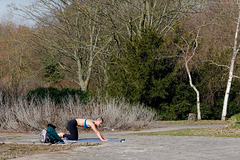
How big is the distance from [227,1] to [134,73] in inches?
330

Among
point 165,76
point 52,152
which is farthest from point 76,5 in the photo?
point 52,152

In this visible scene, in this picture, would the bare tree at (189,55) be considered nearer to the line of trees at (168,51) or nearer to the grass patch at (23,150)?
the line of trees at (168,51)

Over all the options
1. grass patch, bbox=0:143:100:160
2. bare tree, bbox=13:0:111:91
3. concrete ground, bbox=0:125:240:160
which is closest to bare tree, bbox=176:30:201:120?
bare tree, bbox=13:0:111:91

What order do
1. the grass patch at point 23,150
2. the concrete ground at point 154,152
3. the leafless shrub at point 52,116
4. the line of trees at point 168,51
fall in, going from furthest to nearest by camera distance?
the line of trees at point 168,51 → the leafless shrub at point 52,116 → the grass patch at point 23,150 → the concrete ground at point 154,152

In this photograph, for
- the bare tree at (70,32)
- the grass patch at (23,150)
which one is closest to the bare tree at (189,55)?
the bare tree at (70,32)

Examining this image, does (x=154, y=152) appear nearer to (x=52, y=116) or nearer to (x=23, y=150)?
(x=23, y=150)

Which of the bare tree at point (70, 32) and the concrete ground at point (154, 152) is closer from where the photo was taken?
the concrete ground at point (154, 152)

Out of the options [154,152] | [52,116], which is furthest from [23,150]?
[52,116]

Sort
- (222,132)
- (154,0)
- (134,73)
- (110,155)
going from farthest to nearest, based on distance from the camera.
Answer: (154,0)
(134,73)
(222,132)
(110,155)

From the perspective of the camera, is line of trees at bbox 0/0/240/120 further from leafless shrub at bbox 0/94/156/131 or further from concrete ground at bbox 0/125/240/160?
concrete ground at bbox 0/125/240/160

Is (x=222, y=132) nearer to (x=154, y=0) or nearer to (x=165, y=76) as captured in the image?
(x=165, y=76)

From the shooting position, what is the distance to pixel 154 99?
27.5 metres

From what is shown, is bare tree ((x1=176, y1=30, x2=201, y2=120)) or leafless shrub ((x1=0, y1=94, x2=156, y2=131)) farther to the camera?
bare tree ((x1=176, y1=30, x2=201, y2=120))

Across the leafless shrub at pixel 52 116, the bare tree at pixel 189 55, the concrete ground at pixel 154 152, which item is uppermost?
the bare tree at pixel 189 55
